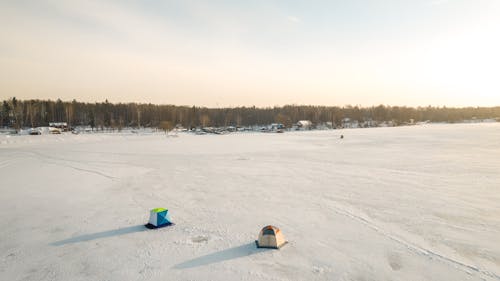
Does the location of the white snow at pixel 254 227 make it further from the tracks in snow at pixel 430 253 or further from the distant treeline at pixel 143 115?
the distant treeline at pixel 143 115

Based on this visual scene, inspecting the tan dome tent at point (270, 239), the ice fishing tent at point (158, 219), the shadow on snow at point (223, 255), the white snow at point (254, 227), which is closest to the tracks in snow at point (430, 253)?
the white snow at point (254, 227)

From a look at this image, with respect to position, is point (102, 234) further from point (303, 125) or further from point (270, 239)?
point (303, 125)

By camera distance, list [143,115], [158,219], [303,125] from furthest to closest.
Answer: [143,115], [303,125], [158,219]

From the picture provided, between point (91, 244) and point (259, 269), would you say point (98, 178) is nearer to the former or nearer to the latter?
point (91, 244)

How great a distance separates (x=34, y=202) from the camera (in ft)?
28.7

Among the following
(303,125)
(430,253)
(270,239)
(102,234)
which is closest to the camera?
(430,253)

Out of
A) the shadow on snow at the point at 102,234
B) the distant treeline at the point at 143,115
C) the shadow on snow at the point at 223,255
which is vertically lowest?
the shadow on snow at the point at 102,234

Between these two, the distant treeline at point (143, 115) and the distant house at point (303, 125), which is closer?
the distant treeline at point (143, 115)

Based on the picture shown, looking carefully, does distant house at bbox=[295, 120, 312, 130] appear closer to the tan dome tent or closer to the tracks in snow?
the tracks in snow

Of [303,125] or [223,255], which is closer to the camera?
[223,255]

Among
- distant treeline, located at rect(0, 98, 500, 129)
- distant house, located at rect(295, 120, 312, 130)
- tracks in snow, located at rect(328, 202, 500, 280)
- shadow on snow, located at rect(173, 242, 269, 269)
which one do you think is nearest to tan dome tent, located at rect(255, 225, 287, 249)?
shadow on snow, located at rect(173, 242, 269, 269)

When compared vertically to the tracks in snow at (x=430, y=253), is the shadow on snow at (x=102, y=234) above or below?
below

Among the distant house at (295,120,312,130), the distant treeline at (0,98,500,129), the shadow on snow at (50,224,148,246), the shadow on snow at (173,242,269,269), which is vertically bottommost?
the shadow on snow at (50,224,148,246)

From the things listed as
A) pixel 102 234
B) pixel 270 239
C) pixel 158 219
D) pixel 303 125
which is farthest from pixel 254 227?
pixel 303 125
